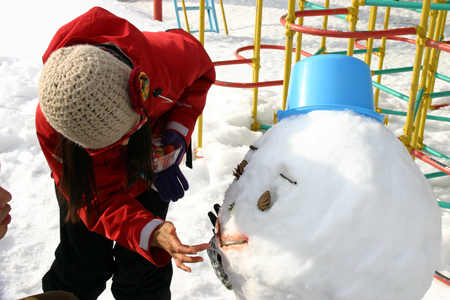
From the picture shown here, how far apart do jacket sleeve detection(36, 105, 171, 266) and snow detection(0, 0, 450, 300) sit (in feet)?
2.37

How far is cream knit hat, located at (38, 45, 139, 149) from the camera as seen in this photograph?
92cm

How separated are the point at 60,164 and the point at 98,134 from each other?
348mm

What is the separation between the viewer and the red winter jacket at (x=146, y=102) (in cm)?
118

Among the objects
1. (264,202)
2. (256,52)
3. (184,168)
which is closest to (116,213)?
(264,202)

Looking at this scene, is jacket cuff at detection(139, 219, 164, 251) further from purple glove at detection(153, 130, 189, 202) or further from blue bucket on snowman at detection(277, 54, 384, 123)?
blue bucket on snowman at detection(277, 54, 384, 123)

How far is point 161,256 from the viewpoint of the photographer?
121 cm

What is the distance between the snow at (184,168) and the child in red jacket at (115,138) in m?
0.42

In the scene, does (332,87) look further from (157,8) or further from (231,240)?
(157,8)

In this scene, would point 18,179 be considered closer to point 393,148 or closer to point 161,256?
point 161,256

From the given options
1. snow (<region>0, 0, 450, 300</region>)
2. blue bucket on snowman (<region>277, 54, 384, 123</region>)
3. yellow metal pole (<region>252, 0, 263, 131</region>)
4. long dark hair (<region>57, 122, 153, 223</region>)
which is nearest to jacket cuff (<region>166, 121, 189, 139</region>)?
long dark hair (<region>57, 122, 153, 223</region>)

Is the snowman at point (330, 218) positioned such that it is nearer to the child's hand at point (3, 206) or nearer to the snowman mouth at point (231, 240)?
the snowman mouth at point (231, 240)

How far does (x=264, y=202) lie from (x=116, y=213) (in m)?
0.55

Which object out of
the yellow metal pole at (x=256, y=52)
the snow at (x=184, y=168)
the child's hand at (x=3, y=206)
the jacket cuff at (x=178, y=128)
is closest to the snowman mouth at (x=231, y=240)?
the jacket cuff at (x=178, y=128)

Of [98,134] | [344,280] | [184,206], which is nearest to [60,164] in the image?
[98,134]
